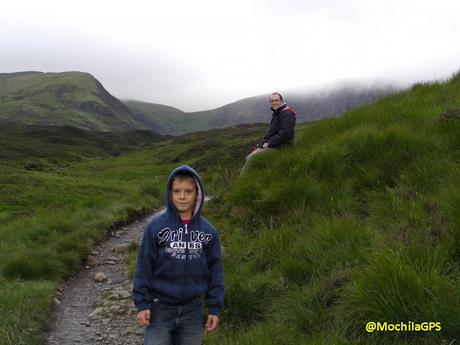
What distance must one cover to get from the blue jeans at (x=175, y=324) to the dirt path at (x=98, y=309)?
2220mm

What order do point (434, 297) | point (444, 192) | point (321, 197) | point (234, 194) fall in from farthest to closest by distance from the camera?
point (234, 194), point (321, 197), point (444, 192), point (434, 297)

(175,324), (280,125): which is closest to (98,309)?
(175,324)

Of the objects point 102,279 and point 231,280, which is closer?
point 231,280

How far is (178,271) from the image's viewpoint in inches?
171

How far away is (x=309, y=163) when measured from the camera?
9445 millimetres

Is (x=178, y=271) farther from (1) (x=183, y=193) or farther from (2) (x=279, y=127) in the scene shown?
(2) (x=279, y=127)

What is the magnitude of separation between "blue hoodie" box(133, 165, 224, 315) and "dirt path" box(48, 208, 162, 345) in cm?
249

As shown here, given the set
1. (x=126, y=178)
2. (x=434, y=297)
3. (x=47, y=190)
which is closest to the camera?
(x=434, y=297)

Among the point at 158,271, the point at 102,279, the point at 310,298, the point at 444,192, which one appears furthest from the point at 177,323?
the point at 102,279

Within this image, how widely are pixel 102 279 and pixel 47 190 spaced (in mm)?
20722

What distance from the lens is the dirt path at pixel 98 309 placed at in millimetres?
6590

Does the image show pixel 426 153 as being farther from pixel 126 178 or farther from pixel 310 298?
pixel 126 178

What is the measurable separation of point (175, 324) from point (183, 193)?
1.42 m

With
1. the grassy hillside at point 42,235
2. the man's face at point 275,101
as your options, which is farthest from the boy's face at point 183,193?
the man's face at point 275,101
